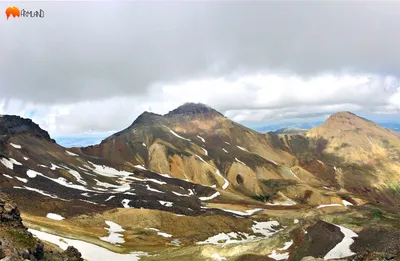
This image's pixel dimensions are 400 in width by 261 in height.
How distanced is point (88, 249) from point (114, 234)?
1165 inches

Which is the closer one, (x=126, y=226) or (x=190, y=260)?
(x=190, y=260)

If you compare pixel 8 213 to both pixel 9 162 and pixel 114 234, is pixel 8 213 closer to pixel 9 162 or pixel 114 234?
pixel 114 234

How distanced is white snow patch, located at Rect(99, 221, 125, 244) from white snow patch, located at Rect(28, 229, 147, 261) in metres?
16.1

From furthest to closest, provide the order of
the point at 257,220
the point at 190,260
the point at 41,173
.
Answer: the point at 41,173
the point at 257,220
the point at 190,260

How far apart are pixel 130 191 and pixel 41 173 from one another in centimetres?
4359

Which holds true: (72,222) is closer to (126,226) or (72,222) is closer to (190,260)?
(126,226)

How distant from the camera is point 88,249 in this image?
232 feet

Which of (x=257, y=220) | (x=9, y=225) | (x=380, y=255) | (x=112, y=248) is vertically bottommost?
(x=257, y=220)

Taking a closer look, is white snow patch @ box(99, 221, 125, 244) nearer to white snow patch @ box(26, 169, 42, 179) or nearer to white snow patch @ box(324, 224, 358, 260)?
white snow patch @ box(324, 224, 358, 260)

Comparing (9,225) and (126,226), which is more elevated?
(9,225)

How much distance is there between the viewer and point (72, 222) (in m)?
106

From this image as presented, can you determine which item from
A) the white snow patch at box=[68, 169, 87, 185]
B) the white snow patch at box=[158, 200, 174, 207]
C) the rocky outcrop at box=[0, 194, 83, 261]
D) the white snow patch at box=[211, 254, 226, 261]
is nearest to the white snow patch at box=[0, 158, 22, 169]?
the white snow patch at box=[68, 169, 87, 185]

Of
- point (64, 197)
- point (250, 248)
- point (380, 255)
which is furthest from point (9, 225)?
point (64, 197)

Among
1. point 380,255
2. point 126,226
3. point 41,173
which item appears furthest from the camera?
point 41,173
